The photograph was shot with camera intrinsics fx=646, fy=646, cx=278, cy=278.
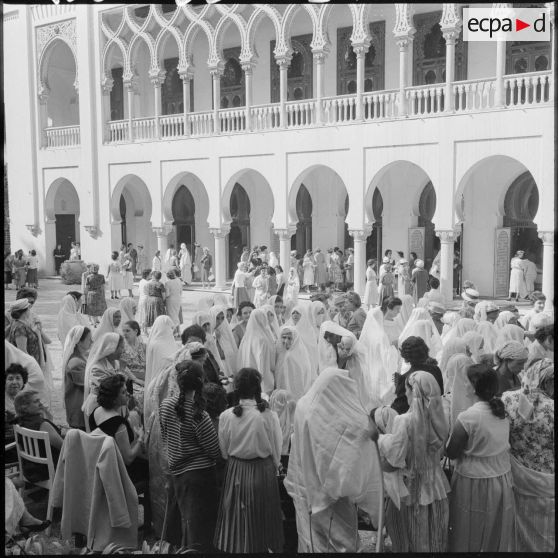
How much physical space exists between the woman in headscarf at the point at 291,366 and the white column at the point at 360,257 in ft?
29.6

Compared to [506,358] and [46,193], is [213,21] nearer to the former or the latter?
[46,193]

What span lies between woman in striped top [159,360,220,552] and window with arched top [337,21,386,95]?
48.0 ft

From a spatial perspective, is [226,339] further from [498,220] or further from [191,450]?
[498,220]

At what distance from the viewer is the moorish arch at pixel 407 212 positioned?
667 inches

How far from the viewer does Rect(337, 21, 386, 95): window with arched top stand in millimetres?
16906

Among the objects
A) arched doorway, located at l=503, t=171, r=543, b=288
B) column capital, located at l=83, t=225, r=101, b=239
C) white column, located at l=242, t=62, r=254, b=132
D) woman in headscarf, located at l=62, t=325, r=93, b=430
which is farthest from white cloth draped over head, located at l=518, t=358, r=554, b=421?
column capital, located at l=83, t=225, r=101, b=239

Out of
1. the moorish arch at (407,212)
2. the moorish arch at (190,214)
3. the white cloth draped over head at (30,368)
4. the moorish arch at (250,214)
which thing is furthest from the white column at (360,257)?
the white cloth draped over head at (30,368)

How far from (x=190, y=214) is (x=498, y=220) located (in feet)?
33.0

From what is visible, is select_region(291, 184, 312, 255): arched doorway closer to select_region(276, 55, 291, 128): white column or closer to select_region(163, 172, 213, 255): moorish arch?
select_region(163, 172, 213, 255): moorish arch

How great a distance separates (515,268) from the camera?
14883mm

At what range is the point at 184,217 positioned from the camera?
21594 millimetres

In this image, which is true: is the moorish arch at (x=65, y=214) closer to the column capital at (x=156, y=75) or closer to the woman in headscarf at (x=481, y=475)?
the column capital at (x=156, y=75)

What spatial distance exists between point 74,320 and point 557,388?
22.7 feet

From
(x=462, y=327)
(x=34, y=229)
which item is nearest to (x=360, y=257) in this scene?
(x=462, y=327)
